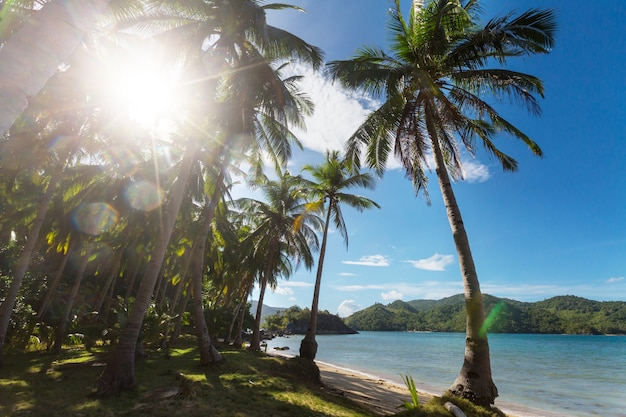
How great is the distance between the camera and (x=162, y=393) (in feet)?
22.3

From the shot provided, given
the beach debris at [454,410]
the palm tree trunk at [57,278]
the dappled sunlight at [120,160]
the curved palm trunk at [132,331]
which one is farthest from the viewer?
the palm tree trunk at [57,278]

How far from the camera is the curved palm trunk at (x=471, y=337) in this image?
5699 millimetres

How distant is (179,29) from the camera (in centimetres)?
913

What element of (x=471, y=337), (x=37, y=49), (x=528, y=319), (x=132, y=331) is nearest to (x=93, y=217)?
(x=132, y=331)

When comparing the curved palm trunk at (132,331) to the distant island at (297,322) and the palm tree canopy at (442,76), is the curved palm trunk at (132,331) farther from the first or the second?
the distant island at (297,322)

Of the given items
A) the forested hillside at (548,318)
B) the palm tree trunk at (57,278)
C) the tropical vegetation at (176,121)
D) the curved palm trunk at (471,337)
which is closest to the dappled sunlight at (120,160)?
the tropical vegetation at (176,121)

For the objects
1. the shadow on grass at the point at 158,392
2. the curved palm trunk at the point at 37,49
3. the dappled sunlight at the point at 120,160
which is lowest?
the shadow on grass at the point at 158,392

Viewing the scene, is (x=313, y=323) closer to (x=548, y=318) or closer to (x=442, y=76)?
(x=442, y=76)

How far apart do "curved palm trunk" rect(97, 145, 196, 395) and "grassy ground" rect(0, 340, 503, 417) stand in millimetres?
306

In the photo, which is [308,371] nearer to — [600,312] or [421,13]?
[421,13]

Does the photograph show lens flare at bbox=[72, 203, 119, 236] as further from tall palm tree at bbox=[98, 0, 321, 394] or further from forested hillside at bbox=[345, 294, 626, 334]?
Answer: forested hillside at bbox=[345, 294, 626, 334]

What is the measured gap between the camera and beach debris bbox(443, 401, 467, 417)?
16.4 feet

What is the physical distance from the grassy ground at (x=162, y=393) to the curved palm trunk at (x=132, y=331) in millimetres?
306

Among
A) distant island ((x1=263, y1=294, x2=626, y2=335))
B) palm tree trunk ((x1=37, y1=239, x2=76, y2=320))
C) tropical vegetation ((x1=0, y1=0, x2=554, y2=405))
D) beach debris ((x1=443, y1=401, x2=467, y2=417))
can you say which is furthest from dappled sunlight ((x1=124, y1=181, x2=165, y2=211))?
distant island ((x1=263, y1=294, x2=626, y2=335))
